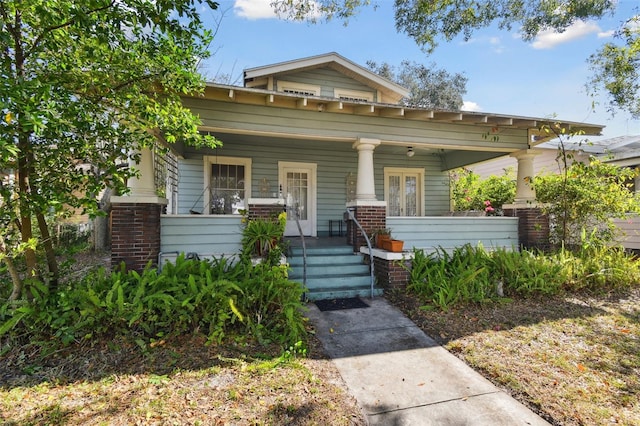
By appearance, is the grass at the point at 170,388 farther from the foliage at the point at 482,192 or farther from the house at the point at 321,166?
the foliage at the point at 482,192

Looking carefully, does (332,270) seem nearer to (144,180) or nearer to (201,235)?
(201,235)

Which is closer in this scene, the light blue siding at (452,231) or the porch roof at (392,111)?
the porch roof at (392,111)

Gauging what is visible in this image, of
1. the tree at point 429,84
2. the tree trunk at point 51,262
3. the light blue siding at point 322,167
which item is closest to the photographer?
the tree trunk at point 51,262

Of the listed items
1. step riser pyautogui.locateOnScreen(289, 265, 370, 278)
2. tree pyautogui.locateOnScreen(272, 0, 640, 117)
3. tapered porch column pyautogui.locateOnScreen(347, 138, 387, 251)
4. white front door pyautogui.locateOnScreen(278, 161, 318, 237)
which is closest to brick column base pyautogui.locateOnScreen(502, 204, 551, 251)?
tapered porch column pyautogui.locateOnScreen(347, 138, 387, 251)

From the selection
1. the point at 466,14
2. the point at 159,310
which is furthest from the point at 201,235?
the point at 466,14

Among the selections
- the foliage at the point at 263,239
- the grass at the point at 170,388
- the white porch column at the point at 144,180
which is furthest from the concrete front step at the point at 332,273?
the white porch column at the point at 144,180

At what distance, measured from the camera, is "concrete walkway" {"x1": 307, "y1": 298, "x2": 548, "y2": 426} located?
230 cm

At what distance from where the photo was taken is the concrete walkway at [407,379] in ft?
7.56

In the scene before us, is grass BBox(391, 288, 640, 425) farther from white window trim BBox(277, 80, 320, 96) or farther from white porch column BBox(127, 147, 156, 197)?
white window trim BBox(277, 80, 320, 96)

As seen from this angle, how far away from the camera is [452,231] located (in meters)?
6.30

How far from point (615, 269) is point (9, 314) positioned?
869 centimetres

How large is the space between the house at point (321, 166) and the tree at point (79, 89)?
126 centimetres

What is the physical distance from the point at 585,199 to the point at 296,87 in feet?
22.9

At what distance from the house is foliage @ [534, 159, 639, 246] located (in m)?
0.45
